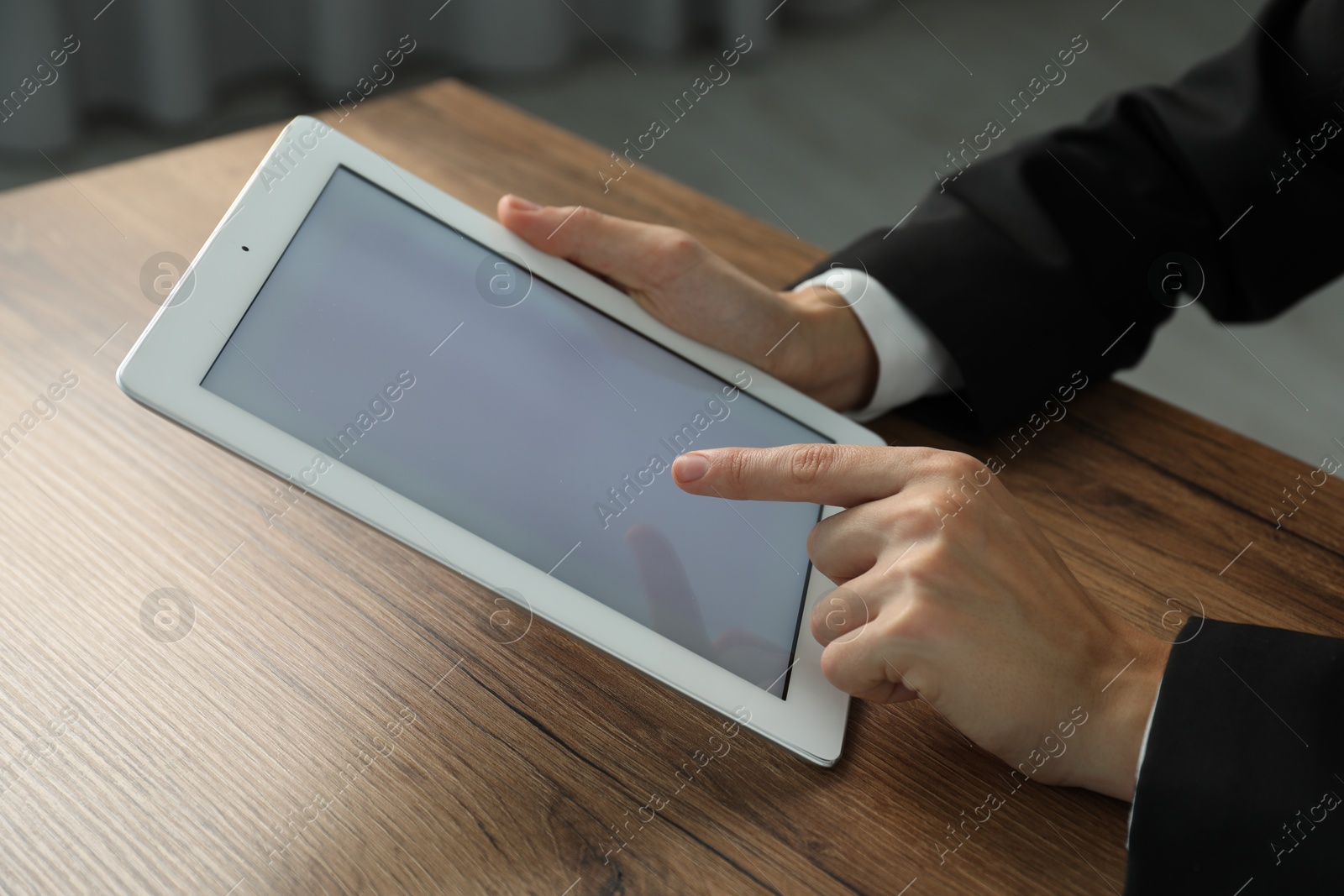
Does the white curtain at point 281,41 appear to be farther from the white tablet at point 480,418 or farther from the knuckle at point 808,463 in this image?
the knuckle at point 808,463

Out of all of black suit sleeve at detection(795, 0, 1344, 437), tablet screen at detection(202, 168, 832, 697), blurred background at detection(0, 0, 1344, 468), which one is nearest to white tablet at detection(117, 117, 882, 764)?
tablet screen at detection(202, 168, 832, 697)

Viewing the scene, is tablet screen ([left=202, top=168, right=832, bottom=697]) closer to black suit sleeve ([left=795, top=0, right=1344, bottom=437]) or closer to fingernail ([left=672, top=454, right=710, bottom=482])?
fingernail ([left=672, top=454, right=710, bottom=482])

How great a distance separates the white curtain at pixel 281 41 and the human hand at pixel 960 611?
198 centimetres

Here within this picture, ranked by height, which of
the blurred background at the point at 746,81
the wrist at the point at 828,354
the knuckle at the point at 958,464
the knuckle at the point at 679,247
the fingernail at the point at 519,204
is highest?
the fingernail at the point at 519,204

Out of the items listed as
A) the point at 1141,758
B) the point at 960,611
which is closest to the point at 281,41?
the point at 960,611

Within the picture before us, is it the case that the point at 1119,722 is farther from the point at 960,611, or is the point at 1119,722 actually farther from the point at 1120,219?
the point at 1120,219

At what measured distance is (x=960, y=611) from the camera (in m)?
0.57

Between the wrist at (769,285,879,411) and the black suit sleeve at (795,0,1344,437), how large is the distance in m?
0.05

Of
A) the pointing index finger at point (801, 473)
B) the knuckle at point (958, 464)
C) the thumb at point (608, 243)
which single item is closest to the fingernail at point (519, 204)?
the thumb at point (608, 243)

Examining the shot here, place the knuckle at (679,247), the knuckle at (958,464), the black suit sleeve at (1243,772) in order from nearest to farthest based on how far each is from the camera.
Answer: the black suit sleeve at (1243,772)
the knuckle at (958,464)
the knuckle at (679,247)

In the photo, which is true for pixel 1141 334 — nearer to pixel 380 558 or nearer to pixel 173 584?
pixel 380 558

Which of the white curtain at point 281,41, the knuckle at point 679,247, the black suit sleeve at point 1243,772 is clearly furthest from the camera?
the white curtain at point 281,41

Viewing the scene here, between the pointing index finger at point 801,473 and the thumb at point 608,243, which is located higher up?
the thumb at point 608,243

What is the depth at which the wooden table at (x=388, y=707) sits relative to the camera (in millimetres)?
507
